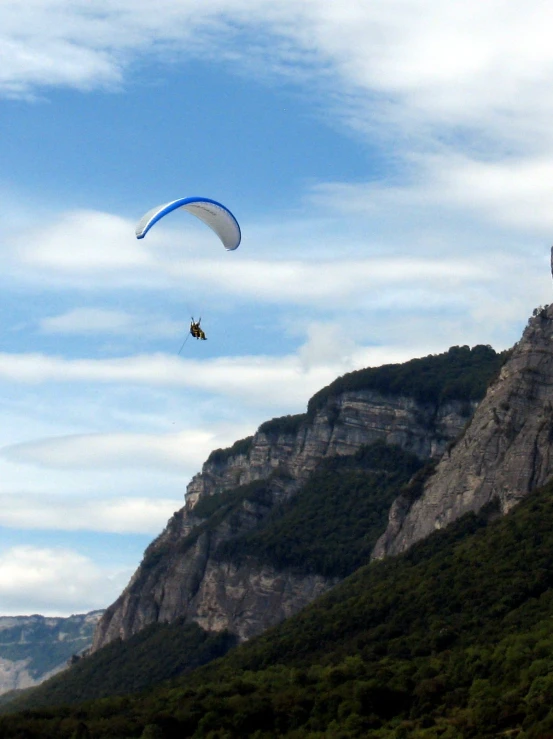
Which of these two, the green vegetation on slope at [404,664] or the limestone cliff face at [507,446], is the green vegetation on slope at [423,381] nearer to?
the limestone cliff face at [507,446]

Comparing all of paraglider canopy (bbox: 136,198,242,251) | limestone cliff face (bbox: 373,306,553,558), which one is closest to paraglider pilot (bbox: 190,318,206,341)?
paraglider canopy (bbox: 136,198,242,251)

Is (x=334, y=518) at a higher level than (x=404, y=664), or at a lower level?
higher

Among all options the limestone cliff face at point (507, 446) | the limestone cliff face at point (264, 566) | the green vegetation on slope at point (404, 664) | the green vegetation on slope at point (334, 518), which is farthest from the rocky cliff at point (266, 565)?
the limestone cliff face at point (507, 446)

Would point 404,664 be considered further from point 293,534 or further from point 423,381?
point 423,381

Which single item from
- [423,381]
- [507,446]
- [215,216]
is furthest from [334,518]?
[215,216]

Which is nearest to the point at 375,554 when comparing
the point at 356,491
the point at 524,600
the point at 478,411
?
the point at 478,411

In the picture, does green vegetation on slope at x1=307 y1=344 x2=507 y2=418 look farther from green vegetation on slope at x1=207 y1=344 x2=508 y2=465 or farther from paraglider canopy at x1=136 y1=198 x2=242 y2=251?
paraglider canopy at x1=136 y1=198 x2=242 y2=251

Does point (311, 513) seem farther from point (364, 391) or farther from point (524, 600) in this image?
point (524, 600)
